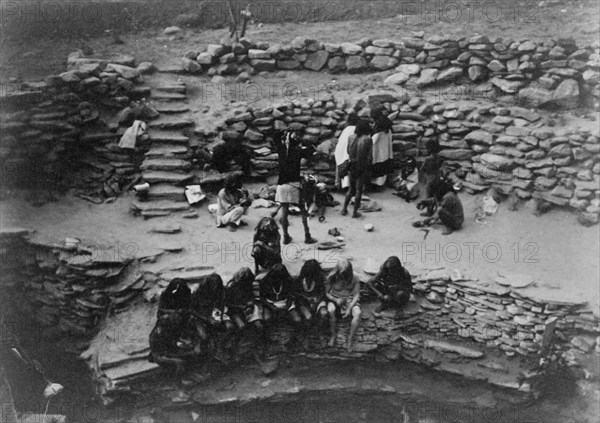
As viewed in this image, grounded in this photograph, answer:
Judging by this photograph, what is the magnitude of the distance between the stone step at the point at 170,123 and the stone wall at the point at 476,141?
0.74 metres

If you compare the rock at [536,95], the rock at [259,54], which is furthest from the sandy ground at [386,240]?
the rock at [259,54]

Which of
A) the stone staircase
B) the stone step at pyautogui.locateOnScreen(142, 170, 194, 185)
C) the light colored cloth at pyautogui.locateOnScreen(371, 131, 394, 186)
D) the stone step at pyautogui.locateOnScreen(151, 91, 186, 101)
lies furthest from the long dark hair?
→ the stone step at pyautogui.locateOnScreen(151, 91, 186, 101)

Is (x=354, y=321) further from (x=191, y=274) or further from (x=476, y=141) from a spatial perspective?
(x=476, y=141)

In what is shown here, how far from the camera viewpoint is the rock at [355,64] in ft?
42.0

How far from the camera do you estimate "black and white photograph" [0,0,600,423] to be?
883cm

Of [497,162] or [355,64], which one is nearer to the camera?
[497,162]

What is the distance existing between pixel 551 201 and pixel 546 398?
348 cm

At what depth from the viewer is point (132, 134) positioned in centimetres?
1139

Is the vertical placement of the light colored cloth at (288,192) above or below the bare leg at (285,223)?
above

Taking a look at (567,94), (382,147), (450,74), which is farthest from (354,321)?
(567,94)

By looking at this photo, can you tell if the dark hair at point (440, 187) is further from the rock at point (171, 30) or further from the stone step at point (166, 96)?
the rock at point (171, 30)

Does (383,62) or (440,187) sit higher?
(383,62)

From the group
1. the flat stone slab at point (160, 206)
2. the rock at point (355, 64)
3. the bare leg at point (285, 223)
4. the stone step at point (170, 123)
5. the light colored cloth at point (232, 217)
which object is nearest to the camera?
A: the bare leg at point (285, 223)

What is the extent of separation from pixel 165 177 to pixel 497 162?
20.5ft
